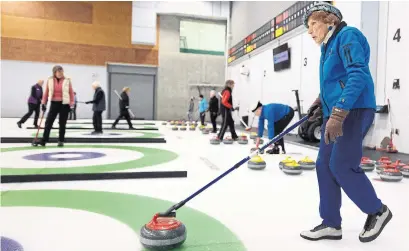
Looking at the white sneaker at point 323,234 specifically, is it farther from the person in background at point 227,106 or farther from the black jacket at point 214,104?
the black jacket at point 214,104

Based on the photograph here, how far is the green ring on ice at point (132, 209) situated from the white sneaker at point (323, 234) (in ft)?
1.54

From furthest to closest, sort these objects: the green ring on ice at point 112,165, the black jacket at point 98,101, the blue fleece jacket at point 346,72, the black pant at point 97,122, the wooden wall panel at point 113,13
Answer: the wooden wall panel at point 113,13 → the black pant at point 97,122 → the black jacket at point 98,101 → the green ring on ice at point 112,165 → the blue fleece jacket at point 346,72

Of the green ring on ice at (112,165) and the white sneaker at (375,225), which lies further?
the green ring on ice at (112,165)

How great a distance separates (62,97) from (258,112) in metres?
3.58

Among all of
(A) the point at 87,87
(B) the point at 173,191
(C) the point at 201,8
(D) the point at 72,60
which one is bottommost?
(B) the point at 173,191

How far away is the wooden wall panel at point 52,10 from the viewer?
16531 millimetres

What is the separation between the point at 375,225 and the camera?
6.75ft

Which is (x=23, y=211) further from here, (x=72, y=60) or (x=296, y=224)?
(x=72, y=60)

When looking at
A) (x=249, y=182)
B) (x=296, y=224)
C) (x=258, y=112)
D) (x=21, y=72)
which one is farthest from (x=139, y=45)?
(x=296, y=224)

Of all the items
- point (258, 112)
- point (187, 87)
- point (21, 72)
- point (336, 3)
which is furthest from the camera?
point (187, 87)

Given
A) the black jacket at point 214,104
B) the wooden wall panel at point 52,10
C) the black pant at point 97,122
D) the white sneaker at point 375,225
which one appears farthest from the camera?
the wooden wall panel at point 52,10

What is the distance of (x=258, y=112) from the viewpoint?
5926 mm

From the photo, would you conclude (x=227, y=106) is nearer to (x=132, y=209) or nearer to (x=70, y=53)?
(x=132, y=209)

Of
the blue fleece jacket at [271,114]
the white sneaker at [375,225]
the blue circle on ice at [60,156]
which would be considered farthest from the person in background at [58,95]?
the white sneaker at [375,225]
